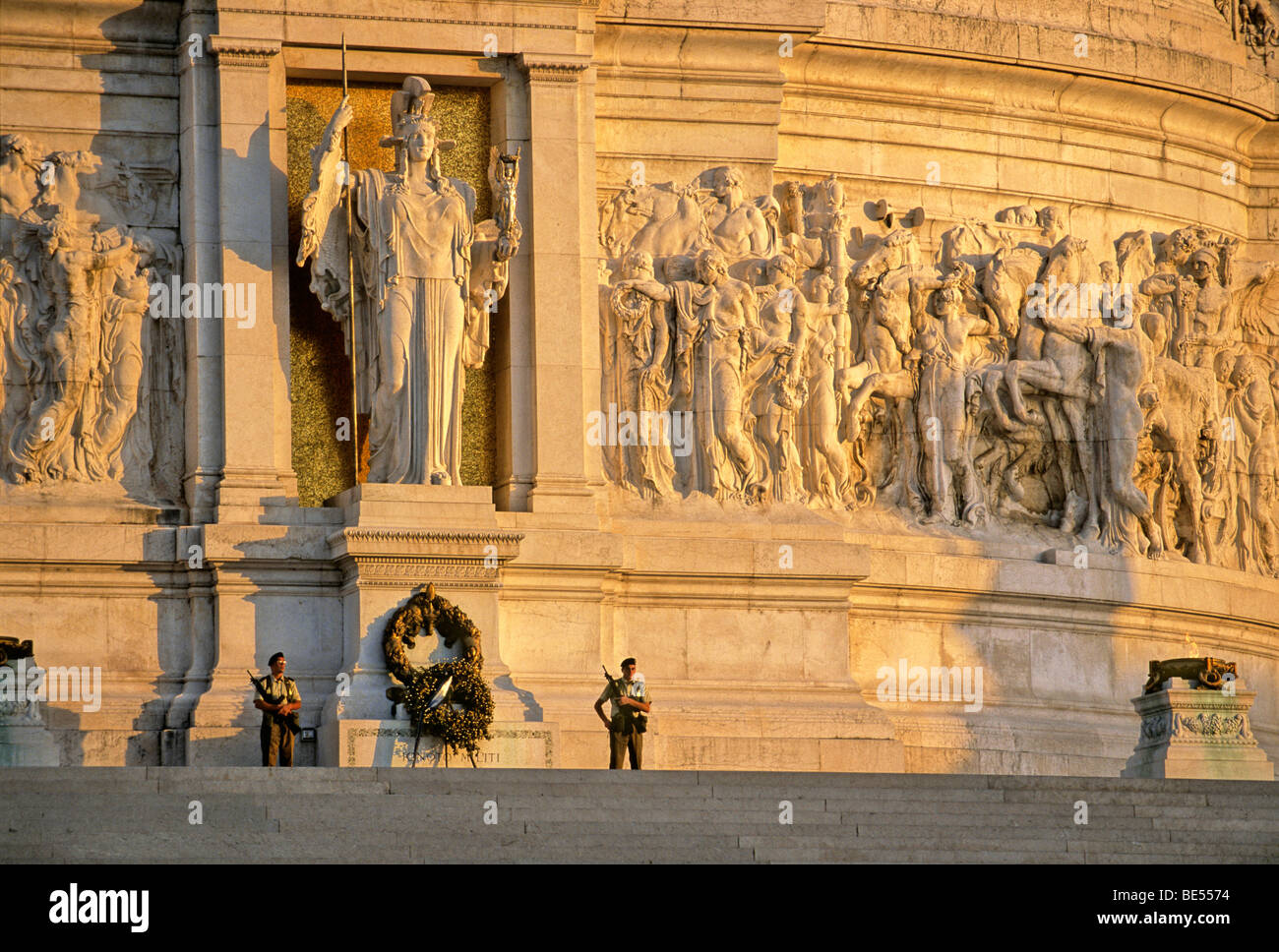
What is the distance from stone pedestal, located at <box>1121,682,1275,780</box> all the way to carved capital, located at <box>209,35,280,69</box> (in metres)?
11.3

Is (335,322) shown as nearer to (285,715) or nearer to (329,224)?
(329,224)

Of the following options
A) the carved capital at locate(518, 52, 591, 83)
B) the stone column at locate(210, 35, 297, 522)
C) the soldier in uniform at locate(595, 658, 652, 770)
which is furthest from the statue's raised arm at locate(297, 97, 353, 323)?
the soldier in uniform at locate(595, 658, 652, 770)

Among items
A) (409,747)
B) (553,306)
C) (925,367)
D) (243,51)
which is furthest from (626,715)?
(243,51)

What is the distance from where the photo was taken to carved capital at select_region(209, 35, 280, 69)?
1113 inches

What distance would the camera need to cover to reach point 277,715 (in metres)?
24.9

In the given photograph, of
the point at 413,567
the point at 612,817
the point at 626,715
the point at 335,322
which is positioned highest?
the point at 335,322

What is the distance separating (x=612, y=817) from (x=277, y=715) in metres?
4.18

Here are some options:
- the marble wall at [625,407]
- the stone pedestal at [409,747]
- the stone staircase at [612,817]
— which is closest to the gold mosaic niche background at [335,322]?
the marble wall at [625,407]

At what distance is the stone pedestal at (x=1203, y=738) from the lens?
2683cm

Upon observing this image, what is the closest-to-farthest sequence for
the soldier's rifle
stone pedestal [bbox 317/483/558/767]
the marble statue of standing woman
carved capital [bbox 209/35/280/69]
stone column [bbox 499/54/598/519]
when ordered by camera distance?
the soldier's rifle < stone pedestal [bbox 317/483/558/767] < the marble statue of standing woman < carved capital [bbox 209/35/280/69] < stone column [bbox 499/54/598/519]

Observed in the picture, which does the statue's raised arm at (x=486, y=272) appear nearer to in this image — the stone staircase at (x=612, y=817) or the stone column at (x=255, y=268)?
the stone column at (x=255, y=268)

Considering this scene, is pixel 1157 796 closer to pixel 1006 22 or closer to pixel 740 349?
pixel 740 349

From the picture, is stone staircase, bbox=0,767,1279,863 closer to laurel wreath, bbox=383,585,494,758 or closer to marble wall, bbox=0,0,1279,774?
laurel wreath, bbox=383,585,494,758

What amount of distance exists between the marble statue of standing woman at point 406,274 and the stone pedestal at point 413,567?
469 millimetres
